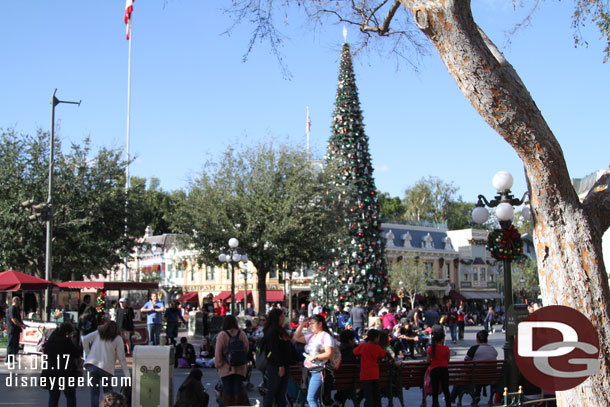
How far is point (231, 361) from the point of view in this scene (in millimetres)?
9430

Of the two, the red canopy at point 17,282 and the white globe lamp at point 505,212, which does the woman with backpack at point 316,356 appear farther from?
the red canopy at point 17,282

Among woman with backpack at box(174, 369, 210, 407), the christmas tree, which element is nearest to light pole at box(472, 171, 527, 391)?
woman with backpack at box(174, 369, 210, 407)

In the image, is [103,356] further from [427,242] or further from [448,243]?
[448,243]

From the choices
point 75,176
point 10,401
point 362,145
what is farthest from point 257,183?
point 10,401

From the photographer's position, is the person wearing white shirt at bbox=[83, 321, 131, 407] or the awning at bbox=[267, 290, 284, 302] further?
the awning at bbox=[267, 290, 284, 302]

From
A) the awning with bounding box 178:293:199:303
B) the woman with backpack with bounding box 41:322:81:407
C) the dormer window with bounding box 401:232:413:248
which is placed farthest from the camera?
the dormer window with bounding box 401:232:413:248

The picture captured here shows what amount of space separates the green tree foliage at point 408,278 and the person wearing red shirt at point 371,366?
47583mm

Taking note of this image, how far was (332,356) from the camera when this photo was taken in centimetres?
993

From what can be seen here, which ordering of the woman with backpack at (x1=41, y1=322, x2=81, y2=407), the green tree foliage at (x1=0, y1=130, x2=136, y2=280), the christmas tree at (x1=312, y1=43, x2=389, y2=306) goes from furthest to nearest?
the christmas tree at (x1=312, y1=43, x2=389, y2=306) → the green tree foliage at (x1=0, y1=130, x2=136, y2=280) → the woman with backpack at (x1=41, y1=322, x2=81, y2=407)

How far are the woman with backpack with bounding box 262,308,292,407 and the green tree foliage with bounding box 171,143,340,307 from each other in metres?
20.4

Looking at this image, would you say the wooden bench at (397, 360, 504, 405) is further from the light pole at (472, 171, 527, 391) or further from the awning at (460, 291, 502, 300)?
the awning at (460, 291, 502, 300)

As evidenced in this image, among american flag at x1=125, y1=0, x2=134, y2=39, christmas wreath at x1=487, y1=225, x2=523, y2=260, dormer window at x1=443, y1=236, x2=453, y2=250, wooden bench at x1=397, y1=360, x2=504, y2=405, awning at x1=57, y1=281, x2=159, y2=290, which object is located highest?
american flag at x1=125, y1=0, x2=134, y2=39

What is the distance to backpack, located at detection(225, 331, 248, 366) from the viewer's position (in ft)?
30.9

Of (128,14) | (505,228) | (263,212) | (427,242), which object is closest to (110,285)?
(263,212)
